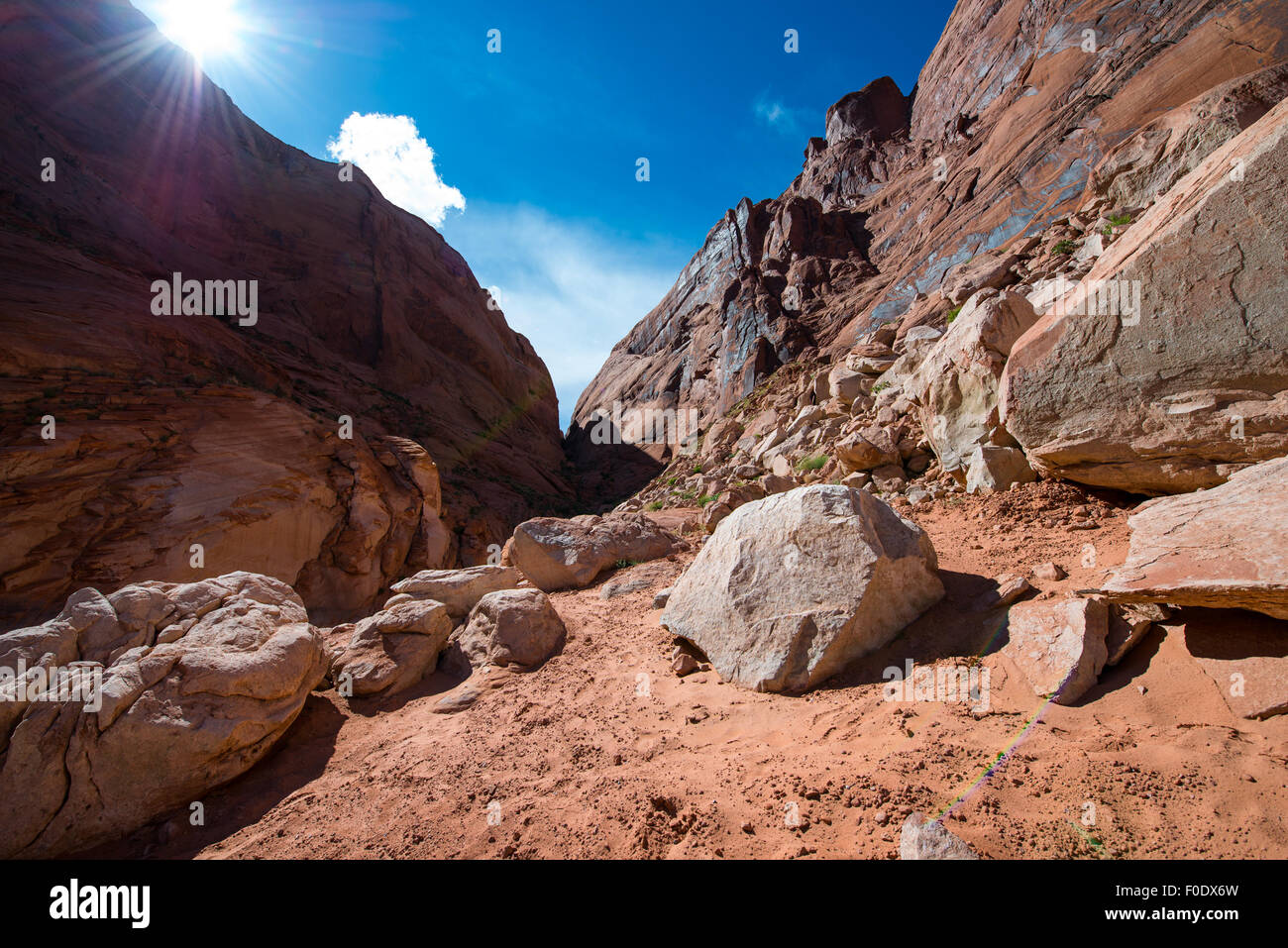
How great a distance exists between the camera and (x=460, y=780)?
12.2ft

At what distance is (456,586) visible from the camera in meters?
7.15

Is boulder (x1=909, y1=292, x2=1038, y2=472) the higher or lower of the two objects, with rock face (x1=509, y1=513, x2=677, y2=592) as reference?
higher

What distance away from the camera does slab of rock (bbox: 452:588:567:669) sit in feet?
18.9

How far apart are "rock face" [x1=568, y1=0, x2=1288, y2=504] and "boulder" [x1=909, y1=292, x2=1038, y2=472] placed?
2.51 metres

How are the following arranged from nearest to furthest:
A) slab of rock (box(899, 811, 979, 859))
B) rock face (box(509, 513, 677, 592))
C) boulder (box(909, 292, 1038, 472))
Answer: slab of rock (box(899, 811, 979, 859)), boulder (box(909, 292, 1038, 472)), rock face (box(509, 513, 677, 592))

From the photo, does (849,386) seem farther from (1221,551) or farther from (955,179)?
(955,179)

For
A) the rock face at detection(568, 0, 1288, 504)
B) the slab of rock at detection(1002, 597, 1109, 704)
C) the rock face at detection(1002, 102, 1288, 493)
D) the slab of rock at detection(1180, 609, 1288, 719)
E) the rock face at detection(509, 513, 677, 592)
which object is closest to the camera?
the slab of rock at detection(1180, 609, 1288, 719)

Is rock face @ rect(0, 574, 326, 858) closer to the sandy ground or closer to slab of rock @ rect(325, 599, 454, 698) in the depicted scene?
the sandy ground

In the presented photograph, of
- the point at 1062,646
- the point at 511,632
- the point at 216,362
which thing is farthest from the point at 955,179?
the point at 216,362

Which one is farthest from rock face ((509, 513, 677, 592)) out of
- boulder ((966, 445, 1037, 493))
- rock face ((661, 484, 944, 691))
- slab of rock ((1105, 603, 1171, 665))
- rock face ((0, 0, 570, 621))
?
rock face ((0, 0, 570, 621))

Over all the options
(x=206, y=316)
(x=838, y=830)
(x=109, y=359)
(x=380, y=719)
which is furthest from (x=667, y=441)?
(x=838, y=830)

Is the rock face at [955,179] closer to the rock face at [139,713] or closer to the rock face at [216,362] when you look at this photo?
the rock face at [139,713]

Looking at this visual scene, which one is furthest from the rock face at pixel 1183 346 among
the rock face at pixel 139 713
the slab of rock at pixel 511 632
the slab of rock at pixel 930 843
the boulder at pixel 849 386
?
the rock face at pixel 139 713
